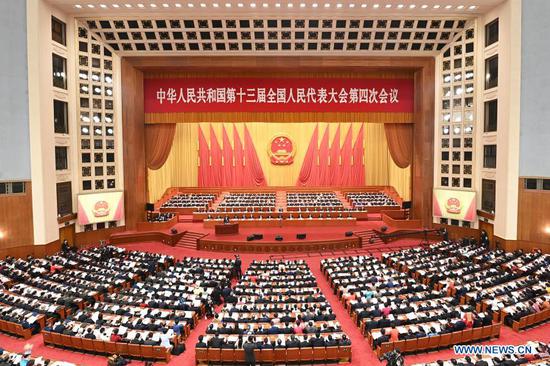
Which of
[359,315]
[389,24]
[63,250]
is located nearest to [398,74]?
[389,24]

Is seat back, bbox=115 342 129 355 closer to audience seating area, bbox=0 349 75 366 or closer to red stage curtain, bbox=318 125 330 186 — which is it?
audience seating area, bbox=0 349 75 366

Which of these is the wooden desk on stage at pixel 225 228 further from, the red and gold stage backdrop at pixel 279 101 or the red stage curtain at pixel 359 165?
the red stage curtain at pixel 359 165

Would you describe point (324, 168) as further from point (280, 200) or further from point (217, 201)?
point (217, 201)

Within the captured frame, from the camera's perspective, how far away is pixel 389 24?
2119 centimetres

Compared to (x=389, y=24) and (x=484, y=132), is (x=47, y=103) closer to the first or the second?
(x=389, y=24)

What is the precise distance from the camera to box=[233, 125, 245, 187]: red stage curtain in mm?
34438

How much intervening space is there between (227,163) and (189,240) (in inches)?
511

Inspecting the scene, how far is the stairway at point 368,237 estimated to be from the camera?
2189 cm

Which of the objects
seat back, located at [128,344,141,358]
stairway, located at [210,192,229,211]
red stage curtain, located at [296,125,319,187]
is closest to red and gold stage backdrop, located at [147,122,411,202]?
red stage curtain, located at [296,125,319,187]

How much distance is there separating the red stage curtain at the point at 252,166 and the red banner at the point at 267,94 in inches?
413

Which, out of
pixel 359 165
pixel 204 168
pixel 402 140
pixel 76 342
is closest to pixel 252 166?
pixel 204 168

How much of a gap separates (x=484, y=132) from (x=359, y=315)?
1437 centimetres

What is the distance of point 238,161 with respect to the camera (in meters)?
34.5

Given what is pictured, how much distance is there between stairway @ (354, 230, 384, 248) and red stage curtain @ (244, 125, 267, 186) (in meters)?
13.6
